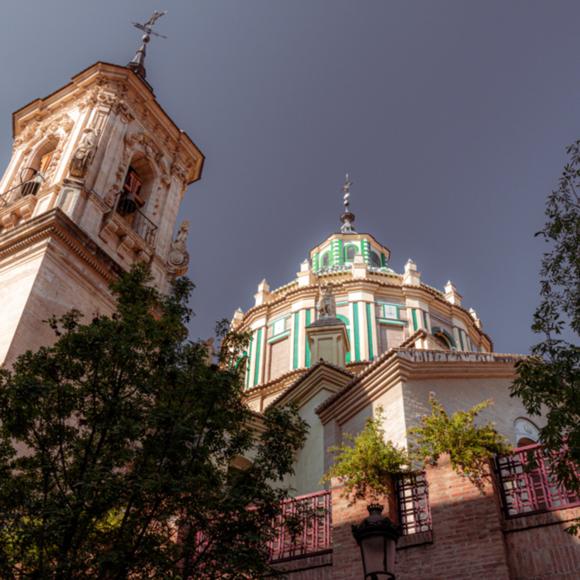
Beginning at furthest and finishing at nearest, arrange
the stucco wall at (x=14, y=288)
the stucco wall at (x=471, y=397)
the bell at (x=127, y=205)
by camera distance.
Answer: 1. the bell at (x=127, y=205)
2. the stucco wall at (x=14, y=288)
3. the stucco wall at (x=471, y=397)

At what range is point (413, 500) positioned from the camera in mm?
10523

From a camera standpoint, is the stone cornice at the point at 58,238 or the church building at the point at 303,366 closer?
the church building at the point at 303,366

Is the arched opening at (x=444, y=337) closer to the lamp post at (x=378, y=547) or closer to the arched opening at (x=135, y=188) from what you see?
the arched opening at (x=135, y=188)

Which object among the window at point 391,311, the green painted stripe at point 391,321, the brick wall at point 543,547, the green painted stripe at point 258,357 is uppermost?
the window at point 391,311

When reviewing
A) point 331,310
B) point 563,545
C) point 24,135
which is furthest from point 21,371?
point 331,310

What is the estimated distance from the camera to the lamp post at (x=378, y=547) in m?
6.99

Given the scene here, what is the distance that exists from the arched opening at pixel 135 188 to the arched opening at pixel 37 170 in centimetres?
260

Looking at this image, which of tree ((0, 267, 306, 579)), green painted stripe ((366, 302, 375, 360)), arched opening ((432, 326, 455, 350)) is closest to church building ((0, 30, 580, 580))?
tree ((0, 267, 306, 579))

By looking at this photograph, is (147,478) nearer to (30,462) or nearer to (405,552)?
(30,462)

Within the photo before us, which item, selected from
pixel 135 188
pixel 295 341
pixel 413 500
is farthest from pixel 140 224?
pixel 295 341

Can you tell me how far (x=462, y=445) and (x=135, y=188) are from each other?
17.6m

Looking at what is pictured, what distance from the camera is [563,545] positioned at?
9047 mm

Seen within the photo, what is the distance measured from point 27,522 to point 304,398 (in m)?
14.3

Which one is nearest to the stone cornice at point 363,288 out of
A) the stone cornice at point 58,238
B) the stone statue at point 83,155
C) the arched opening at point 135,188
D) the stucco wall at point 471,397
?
the arched opening at point 135,188
